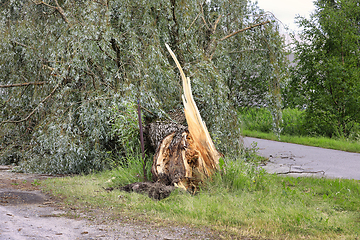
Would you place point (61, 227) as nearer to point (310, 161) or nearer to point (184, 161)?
point (184, 161)

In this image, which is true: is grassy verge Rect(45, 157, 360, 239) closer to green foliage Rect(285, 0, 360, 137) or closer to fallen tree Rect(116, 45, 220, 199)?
fallen tree Rect(116, 45, 220, 199)

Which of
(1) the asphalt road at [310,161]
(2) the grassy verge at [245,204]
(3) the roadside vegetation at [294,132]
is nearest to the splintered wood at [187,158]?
(2) the grassy verge at [245,204]

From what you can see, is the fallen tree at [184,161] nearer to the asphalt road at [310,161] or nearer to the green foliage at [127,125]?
the green foliage at [127,125]

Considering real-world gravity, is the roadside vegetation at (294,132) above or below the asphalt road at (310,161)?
above

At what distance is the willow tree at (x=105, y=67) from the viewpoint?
655 centimetres

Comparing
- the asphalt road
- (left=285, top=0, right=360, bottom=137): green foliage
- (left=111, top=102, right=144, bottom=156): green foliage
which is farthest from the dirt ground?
(left=285, top=0, right=360, bottom=137): green foliage

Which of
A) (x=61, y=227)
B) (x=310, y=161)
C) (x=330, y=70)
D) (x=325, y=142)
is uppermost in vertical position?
(x=330, y=70)

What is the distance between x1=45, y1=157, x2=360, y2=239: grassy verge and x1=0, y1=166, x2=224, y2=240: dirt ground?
0.93ft

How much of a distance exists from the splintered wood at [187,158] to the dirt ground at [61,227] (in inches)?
56.0

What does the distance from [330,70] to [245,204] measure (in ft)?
28.5

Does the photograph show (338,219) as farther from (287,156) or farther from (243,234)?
(287,156)

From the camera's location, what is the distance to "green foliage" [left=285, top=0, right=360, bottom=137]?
37.4 feet

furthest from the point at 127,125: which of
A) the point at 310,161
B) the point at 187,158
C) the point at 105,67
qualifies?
the point at 310,161

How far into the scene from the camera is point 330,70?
11.5 m
